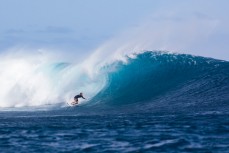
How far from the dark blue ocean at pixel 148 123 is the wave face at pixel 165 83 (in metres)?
0.05

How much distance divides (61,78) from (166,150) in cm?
3070

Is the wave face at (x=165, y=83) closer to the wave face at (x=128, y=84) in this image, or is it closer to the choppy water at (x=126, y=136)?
the wave face at (x=128, y=84)

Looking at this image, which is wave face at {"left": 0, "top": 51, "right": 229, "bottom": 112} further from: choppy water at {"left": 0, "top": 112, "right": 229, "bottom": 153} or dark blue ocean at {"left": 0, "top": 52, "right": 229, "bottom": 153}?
choppy water at {"left": 0, "top": 112, "right": 229, "bottom": 153}

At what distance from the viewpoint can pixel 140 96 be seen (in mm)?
28953

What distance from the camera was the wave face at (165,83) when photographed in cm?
2453

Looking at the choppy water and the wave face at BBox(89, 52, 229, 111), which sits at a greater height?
the wave face at BBox(89, 52, 229, 111)

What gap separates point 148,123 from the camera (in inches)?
611

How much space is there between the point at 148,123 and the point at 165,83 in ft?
51.1

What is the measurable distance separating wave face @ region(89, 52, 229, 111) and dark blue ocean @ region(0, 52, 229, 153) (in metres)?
0.05

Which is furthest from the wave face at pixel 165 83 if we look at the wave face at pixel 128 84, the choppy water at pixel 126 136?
the choppy water at pixel 126 136

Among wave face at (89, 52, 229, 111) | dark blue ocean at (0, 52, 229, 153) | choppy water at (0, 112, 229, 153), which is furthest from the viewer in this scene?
wave face at (89, 52, 229, 111)

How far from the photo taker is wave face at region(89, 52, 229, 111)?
24.5 meters

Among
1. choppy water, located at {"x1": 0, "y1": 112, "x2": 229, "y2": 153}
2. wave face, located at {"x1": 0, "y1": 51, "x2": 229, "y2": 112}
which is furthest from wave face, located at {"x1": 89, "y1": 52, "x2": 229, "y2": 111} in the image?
choppy water, located at {"x1": 0, "y1": 112, "x2": 229, "y2": 153}

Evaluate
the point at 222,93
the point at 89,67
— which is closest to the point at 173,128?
the point at 222,93
